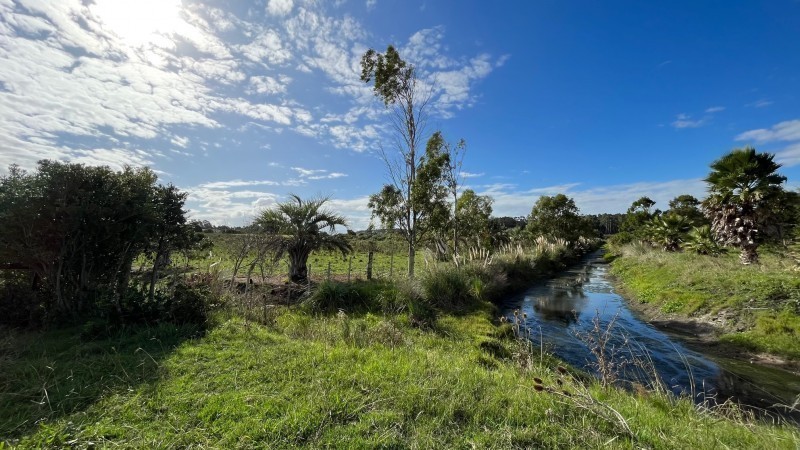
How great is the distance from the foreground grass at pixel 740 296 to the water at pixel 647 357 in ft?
3.75

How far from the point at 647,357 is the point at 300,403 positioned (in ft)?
23.1

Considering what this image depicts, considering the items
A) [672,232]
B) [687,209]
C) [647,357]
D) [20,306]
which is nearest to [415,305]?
[647,357]

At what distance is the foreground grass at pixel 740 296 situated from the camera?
8.78m

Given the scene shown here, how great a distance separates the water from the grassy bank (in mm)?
1001

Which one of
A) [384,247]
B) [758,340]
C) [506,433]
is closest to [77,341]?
[506,433]

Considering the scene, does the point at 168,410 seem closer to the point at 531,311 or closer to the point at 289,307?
the point at 289,307

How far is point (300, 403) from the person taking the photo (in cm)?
361

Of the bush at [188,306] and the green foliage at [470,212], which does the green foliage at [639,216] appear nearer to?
the green foliage at [470,212]

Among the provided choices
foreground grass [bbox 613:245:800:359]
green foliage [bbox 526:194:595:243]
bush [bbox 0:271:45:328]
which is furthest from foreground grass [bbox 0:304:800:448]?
green foliage [bbox 526:194:595:243]

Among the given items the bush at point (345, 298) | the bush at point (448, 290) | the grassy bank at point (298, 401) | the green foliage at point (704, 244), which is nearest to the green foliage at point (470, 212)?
the bush at point (448, 290)

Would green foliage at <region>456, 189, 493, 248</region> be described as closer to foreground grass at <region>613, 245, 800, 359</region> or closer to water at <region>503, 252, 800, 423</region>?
water at <region>503, 252, 800, 423</region>

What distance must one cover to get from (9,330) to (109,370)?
3.11 m

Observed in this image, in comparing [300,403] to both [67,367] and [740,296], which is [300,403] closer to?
[67,367]

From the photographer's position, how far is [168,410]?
3.45 m
